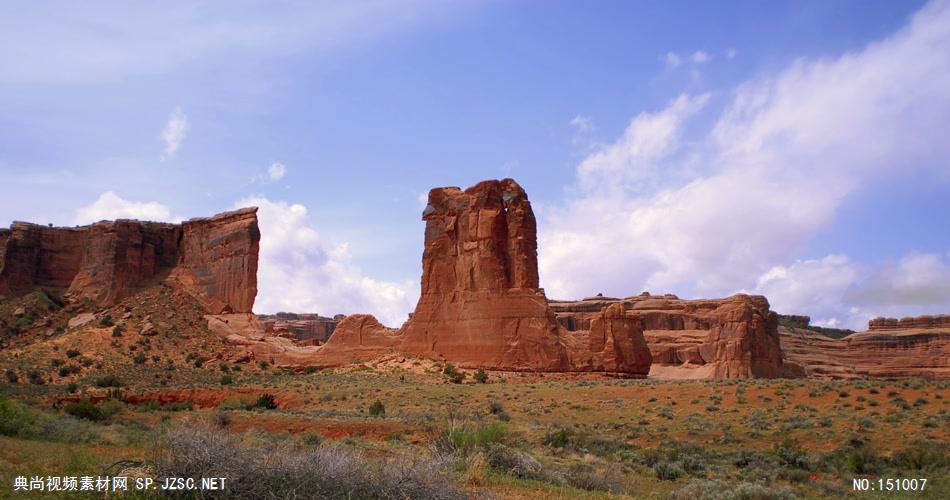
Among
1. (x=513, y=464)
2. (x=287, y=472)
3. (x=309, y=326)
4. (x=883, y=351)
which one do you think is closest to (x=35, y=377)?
(x=513, y=464)

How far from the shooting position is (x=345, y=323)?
1877 inches

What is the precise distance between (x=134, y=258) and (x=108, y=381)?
62.6 feet

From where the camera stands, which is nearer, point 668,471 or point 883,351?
point 668,471

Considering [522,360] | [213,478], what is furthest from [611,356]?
[213,478]

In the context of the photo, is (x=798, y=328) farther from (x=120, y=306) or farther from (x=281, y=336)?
(x=120, y=306)

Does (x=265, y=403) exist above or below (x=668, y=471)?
above

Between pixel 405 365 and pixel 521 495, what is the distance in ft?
110

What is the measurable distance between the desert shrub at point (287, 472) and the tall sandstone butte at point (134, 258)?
45.1m

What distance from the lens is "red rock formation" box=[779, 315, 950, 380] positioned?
244ft

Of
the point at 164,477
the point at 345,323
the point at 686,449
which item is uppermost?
the point at 345,323

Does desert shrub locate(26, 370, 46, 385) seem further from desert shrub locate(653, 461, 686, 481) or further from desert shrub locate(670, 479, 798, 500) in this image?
desert shrub locate(670, 479, 798, 500)

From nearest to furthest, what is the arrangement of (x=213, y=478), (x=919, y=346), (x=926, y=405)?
(x=213, y=478) → (x=926, y=405) → (x=919, y=346)

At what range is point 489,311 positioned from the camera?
1656 inches

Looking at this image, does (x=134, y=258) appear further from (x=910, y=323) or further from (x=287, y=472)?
(x=910, y=323)
